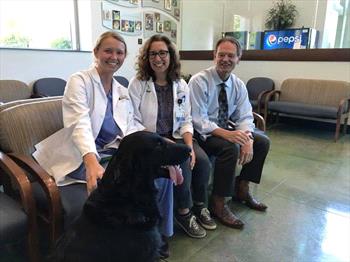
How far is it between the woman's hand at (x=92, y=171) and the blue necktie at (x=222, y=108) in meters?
1.08

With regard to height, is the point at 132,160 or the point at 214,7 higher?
the point at 214,7

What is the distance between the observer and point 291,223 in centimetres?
189

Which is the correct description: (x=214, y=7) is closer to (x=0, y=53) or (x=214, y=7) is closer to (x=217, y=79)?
(x=0, y=53)

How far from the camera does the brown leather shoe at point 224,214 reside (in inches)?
71.8

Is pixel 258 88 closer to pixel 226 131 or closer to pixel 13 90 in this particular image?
pixel 226 131

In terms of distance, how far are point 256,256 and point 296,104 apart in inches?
121

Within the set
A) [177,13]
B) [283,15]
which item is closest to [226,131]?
[177,13]

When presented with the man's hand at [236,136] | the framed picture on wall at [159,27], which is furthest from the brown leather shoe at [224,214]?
the framed picture on wall at [159,27]

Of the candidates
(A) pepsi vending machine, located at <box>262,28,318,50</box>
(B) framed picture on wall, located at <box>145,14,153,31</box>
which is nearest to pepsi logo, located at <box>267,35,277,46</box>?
(A) pepsi vending machine, located at <box>262,28,318,50</box>

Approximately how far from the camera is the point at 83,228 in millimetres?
992

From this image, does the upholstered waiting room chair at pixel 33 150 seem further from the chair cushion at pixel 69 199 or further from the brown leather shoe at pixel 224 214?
the brown leather shoe at pixel 224 214

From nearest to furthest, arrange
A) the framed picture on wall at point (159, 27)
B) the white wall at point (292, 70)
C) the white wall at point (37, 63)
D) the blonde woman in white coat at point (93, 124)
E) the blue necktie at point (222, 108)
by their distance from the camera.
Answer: the blonde woman in white coat at point (93, 124), the blue necktie at point (222, 108), the white wall at point (37, 63), the white wall at point (292, 70), the framed picture on wall at point (159, 27)

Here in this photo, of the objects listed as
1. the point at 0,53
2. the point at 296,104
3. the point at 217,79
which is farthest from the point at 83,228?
the point at 296,104

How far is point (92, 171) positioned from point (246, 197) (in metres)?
1.26
